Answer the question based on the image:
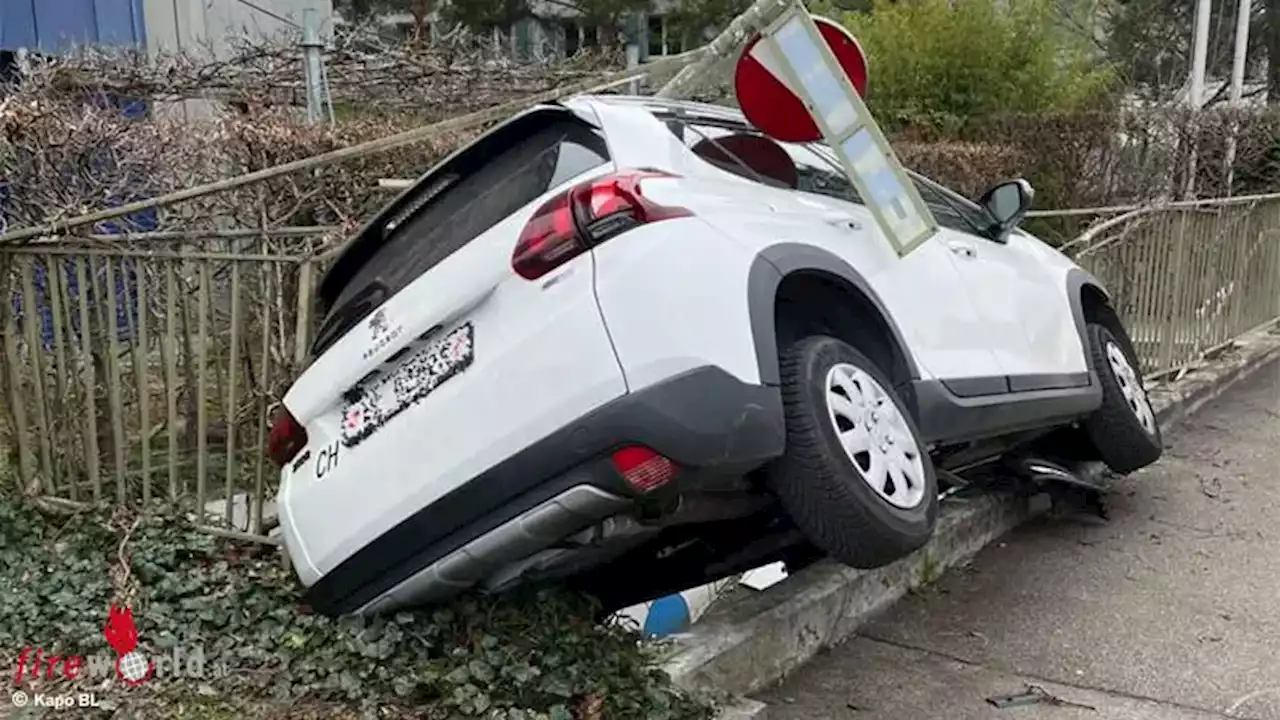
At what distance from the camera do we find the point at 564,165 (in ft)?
11.3

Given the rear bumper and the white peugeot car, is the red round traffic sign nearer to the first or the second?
the white peugeot car

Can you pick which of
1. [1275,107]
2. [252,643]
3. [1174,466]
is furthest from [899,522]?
[1275,107]

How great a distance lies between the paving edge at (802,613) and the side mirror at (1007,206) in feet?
4.19

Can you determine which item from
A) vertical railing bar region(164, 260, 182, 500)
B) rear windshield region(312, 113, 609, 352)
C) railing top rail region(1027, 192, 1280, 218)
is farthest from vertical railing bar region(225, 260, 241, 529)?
railing top rail region(1027, 192, 1280, 218)

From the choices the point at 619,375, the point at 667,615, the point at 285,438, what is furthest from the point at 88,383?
the point at 619,375

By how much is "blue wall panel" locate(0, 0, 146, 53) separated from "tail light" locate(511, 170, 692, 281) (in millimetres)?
10057

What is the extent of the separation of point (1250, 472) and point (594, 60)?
9265 millimetres

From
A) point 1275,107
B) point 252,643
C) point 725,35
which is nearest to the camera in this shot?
point 252,643

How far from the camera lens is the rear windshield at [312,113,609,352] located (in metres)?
3.45

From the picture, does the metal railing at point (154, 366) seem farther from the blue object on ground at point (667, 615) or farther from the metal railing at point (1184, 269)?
the metal railing at point (1184, 269)

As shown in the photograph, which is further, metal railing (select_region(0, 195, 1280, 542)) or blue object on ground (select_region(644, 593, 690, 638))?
blue object on ground (select_region(644, 593, 690, 638))

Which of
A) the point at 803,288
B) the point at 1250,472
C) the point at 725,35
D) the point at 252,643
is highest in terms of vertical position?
the point at 725,35

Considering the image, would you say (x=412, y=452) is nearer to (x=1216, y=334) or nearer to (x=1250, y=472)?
(x=1250, y=472)

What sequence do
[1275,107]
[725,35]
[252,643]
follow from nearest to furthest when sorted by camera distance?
[252,643], [725,35], [1275,107]
